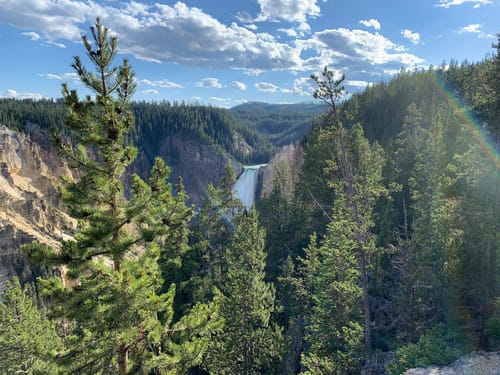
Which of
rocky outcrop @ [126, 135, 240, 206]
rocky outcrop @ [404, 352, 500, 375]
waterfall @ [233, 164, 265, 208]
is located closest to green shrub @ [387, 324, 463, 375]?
rocky outcrop @ [404, 352, 500, 375]

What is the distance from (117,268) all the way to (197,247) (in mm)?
17325

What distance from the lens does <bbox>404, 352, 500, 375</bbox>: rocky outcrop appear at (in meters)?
10.2

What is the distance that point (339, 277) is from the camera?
16.3 meters

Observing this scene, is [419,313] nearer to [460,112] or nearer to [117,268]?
[117,268]

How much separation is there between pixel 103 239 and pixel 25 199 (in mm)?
61211

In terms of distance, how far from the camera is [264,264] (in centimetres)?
1862

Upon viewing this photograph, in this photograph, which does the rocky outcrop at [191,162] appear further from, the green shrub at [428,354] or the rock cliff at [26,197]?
the green shrub at [428,354]

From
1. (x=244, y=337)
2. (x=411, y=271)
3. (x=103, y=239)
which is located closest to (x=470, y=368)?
(x=411, y=271)

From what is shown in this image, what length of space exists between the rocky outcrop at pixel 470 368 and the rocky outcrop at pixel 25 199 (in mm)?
35939

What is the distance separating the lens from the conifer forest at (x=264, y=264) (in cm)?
620

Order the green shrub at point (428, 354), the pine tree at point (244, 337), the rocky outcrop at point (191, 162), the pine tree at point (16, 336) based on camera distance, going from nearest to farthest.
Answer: the green shrub at point (428, 354)
the pine tree at point (244, 337)
the pine tree at point (16, 336)
the rocky outcrop at point (191, 162)

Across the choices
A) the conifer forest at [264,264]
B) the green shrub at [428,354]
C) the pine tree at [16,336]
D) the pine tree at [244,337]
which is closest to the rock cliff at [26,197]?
the pine tree at [16,336]

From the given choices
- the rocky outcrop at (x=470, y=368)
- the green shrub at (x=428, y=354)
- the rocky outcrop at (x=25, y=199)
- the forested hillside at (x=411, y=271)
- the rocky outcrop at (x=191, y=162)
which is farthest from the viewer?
the rocky outcrop at (x=191, y=162)

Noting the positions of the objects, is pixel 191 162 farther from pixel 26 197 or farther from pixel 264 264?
pixel 264 264
